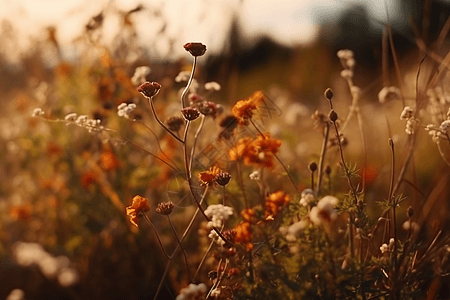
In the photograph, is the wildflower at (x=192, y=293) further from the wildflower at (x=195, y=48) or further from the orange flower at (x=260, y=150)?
the wildflower at (x=195, y=48)

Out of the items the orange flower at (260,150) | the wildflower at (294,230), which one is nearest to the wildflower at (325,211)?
the wildflower at (294,230)

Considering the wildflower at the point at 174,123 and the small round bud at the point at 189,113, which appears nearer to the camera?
the small round bud at the point at 189,113

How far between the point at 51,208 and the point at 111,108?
0.82 m

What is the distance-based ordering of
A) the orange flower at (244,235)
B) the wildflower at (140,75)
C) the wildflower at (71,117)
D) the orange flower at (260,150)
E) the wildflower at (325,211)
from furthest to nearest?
the wildflower at (140,75) → the wildflower at (71,117) → the orange flower at (260,150) → the orange flower at (244,235) → the wildflower at (325,211)

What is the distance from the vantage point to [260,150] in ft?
4.33

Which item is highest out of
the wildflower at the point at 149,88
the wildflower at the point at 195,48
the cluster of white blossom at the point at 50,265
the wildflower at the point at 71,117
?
the wildflower at the point at 71,117

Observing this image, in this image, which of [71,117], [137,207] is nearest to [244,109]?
[137,207]

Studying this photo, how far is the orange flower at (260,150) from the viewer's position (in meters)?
1.32

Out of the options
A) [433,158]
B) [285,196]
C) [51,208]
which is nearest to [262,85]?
[433,158]

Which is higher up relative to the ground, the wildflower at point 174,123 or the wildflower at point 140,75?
the wildflower at point 140,75

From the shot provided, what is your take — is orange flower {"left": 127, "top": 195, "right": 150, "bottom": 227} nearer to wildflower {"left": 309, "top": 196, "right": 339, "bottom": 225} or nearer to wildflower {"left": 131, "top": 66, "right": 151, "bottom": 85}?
wildflower {"left": 309, "top": 196, "right": 339, "bottom": 225}

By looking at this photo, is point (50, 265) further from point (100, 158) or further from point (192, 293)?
point (100, 158)

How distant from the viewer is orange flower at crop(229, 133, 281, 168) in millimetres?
1317

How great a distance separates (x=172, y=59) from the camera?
237 centimetres
